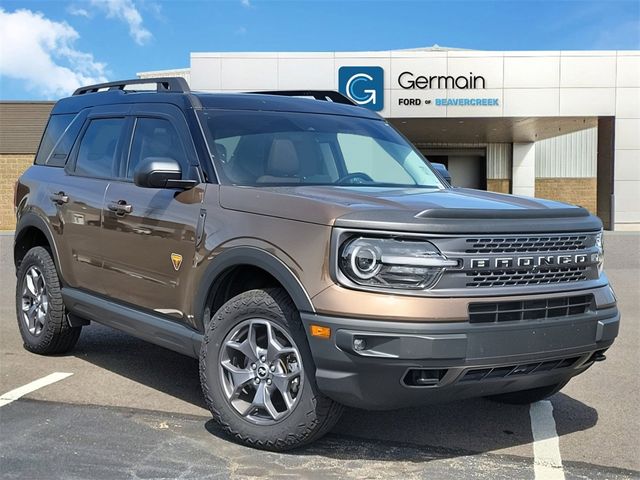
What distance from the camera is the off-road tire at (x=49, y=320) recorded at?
223 inches

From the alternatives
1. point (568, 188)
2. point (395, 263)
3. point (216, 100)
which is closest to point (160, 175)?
point (216, 100)

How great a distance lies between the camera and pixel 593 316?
3.75 m

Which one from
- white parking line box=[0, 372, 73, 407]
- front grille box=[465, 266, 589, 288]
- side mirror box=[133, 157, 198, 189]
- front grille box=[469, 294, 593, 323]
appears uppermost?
side mirror box=[133, 157, 198, 189]

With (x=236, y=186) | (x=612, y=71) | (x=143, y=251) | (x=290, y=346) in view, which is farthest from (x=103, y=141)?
(x=612, y=71)

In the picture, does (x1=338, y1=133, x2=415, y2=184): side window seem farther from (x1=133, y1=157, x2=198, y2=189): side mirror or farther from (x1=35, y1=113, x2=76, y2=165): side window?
(x1=35, y1=113, x2=76, y2=165): side window

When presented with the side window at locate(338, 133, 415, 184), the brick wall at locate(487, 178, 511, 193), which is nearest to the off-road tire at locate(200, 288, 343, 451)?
the side window at locate(338, 133, 415, 184)

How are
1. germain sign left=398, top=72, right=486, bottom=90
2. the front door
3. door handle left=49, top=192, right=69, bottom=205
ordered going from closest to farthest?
the front door, door handle left=49, top=192, right=69, bottom=205, germain sign left=398, top=72, right=486, bottom=90

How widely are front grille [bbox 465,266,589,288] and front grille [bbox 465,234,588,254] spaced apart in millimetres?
103

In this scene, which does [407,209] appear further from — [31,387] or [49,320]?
[49,320]

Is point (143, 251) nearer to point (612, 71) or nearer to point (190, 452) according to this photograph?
point (190, 452)

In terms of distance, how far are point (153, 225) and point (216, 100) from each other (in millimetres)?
964

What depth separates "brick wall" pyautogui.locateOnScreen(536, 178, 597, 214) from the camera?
3878 centimetres

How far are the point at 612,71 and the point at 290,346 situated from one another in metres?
23.5

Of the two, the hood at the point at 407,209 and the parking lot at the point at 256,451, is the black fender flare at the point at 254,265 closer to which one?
the hood at the point at 407,209
